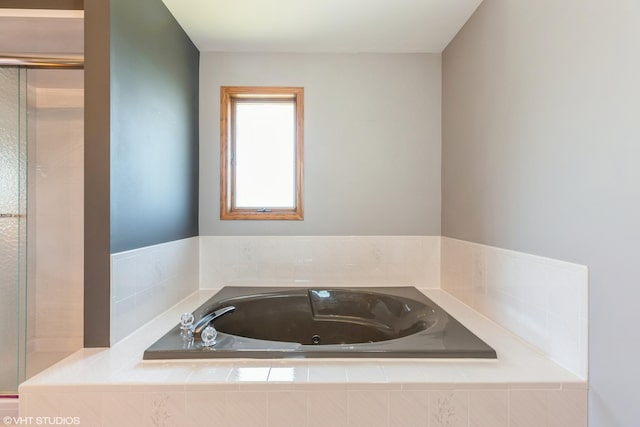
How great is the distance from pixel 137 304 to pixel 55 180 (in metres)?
1.25

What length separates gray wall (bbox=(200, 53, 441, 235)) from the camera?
220cm

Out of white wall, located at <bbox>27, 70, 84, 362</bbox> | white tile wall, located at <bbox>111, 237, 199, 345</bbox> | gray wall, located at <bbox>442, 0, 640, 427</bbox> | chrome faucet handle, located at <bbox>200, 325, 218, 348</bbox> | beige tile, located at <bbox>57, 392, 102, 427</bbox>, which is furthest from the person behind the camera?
white wall, located at <bbox>27, 70, 84, 362</bbox>

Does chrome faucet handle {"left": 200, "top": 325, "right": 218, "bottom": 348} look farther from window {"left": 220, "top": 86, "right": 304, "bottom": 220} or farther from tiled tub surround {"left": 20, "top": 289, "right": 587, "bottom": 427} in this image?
window {"left": 220, "top": 86, "right": 304, "bottom": 220}

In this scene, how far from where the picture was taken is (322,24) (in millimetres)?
1866

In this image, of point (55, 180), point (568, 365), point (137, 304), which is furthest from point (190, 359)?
point (55, 180)

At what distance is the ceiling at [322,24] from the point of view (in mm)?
1690

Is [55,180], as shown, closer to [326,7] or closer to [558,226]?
[326,7]

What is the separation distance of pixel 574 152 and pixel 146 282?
179 cm

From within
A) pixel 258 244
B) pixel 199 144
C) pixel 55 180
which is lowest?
pixel 258 244

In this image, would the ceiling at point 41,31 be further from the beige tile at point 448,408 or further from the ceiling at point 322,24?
the beige tile at point 448,408

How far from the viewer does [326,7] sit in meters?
1.70

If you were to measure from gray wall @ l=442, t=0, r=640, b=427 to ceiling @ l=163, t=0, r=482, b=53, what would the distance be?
299mm

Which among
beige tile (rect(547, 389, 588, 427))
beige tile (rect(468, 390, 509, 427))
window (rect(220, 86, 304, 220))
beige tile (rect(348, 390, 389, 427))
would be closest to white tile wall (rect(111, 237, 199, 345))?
window (rect(220, 86, 304, 220))

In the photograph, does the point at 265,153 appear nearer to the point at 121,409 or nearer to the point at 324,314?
the point at 324,314
